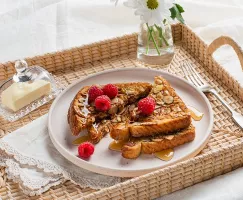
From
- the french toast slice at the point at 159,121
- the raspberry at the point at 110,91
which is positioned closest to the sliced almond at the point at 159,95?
the french toast slice at the point at 159,121

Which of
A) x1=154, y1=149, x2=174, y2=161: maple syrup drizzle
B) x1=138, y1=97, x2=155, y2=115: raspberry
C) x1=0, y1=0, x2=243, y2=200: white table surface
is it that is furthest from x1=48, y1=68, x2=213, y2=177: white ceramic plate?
x1=0, y1=0, x2=243, y2=200: white table surface

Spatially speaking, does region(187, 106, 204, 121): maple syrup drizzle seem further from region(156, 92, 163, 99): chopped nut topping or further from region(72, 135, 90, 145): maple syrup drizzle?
region(72, 135, 90, 145): maple syrup drizzle

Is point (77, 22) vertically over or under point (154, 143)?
under

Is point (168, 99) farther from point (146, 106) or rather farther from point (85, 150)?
point (85, 150)

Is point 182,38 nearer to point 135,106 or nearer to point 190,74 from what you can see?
point 190,74

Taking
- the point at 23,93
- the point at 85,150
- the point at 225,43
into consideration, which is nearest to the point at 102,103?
the point at 85,150

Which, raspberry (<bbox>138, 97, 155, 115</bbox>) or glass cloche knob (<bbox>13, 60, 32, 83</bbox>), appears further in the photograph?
glass cloche knob (<bbox>13, 60, 32, 83</bbox>)
